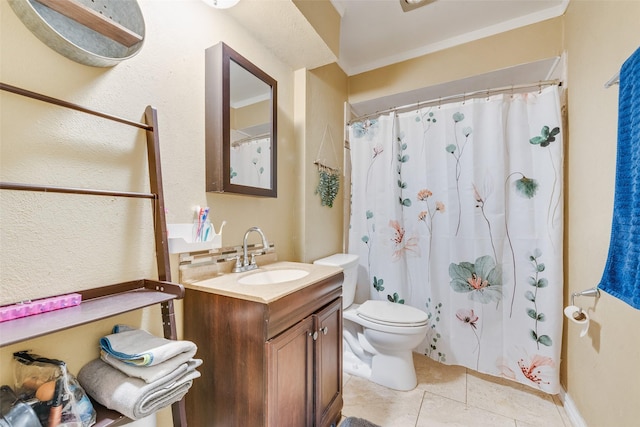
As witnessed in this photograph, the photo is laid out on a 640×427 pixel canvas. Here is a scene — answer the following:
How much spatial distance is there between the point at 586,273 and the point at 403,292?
1.05 meters

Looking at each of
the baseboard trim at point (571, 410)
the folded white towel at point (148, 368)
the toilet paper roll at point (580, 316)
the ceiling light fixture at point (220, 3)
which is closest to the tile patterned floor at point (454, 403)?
the baseboard trim at point (571, 410)

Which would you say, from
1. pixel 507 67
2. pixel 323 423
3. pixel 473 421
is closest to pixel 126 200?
pixel 323 423

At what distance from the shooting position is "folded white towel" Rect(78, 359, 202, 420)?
2.19 feet

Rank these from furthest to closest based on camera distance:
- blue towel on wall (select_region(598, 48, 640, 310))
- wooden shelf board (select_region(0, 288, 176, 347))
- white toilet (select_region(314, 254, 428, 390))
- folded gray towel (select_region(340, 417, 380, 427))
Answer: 1. white toilet (select_region(314, 254, 428, 390))
2. folded gray towel (select_region(340, 417, 380, 427))
3. blue towel on wall (select_region(598, 48, 640, 310))
4. wooden shelf board (select_region(0, 288, 176, 347))

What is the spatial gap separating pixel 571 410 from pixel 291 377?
1.65 meters

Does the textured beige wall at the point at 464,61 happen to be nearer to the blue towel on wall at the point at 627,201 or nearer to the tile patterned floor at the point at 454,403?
the blue towel on wall at the point at 627,201

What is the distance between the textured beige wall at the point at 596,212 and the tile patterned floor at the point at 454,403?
21 centimetres

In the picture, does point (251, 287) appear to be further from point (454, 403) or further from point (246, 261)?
point (454, 403)

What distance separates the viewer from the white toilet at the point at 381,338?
→ 1587mm

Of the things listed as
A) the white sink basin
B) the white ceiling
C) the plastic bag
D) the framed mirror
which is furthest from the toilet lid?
the white ceiling

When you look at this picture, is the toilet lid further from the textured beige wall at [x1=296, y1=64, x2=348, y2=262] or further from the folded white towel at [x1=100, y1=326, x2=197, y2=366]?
the folded white towel at [x1=100, y1=326, x2=197, y2=366]

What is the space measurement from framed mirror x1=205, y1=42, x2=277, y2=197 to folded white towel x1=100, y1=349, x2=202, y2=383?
687mm

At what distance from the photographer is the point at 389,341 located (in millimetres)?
1606

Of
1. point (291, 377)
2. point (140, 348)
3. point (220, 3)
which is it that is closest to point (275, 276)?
point (291, 377)
